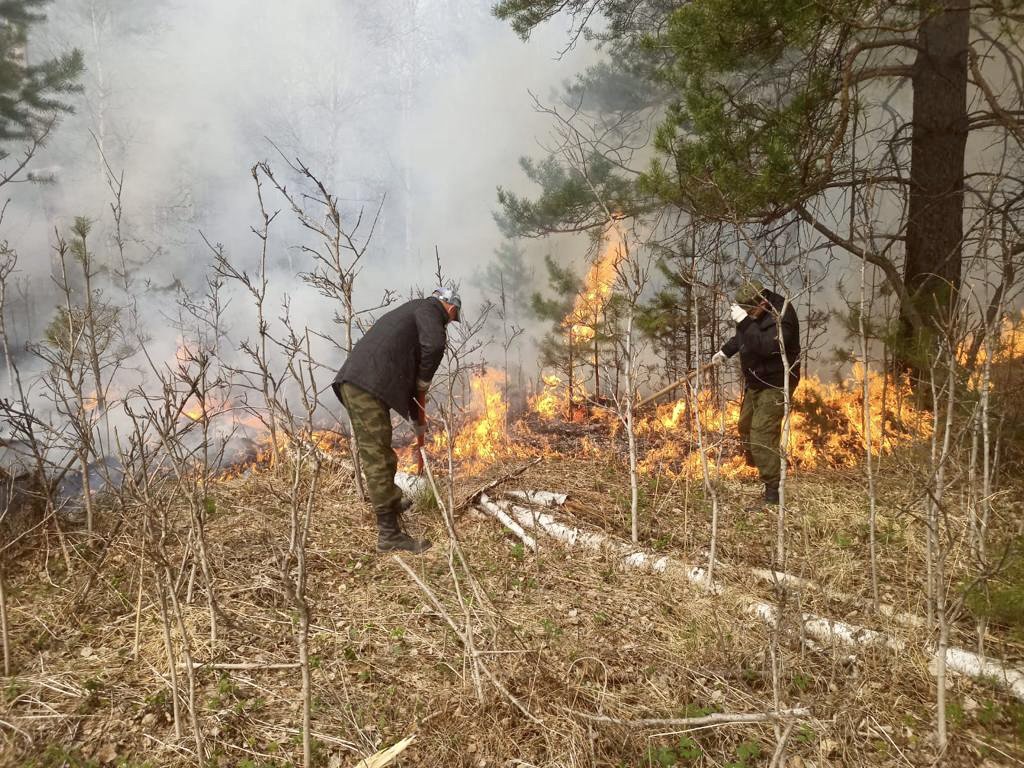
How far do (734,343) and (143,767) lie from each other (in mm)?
5236

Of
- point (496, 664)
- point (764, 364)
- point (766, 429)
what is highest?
point (764, 364)

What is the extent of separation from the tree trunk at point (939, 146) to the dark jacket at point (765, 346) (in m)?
2.03

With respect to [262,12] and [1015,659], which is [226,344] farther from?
[1015,659]

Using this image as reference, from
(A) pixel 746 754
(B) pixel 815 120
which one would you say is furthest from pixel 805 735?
(B) pixel 815 120

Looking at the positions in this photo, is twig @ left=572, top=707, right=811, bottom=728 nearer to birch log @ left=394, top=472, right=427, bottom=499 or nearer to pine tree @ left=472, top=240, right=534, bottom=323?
birch log @ left=394, top=472, right=427, bottom=499

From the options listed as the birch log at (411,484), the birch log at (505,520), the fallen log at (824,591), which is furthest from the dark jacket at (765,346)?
the birch log at (411,484)

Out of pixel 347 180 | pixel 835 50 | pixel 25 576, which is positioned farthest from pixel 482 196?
pixel 25 576

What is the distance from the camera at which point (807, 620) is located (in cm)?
316

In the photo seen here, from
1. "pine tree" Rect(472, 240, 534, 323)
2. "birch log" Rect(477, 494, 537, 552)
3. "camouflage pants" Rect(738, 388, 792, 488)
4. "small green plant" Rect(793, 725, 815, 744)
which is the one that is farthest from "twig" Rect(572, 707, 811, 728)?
"pine tree" Rect(472, 240, 534, 323)

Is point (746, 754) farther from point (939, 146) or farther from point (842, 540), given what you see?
point (939, 146)

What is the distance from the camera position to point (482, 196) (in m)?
24.4

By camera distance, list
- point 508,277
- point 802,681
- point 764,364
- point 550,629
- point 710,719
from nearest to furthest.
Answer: point 710,719 < point 802,681 < point 550,629 < point 764,364 < point 508,277

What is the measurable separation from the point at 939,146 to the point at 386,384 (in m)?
6.87

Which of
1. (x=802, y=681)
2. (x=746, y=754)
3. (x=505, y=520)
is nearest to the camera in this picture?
(x=746, y=754)
